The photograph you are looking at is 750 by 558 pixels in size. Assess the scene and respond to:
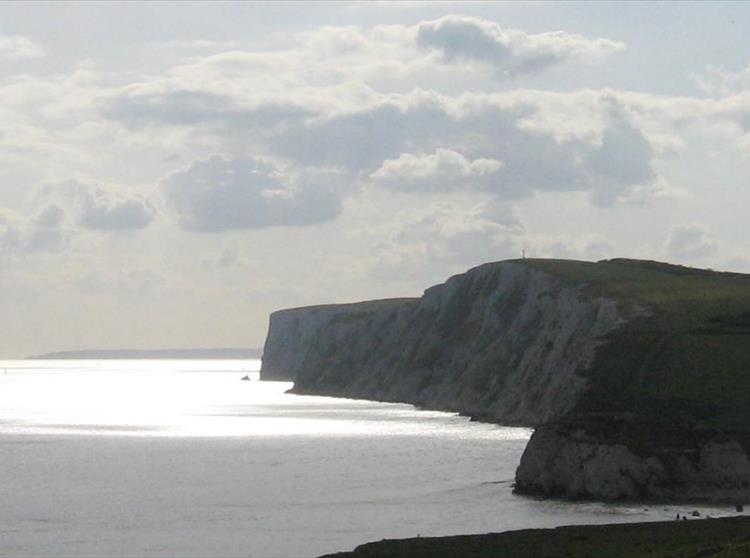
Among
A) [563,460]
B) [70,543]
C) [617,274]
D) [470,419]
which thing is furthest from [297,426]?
[70,543]

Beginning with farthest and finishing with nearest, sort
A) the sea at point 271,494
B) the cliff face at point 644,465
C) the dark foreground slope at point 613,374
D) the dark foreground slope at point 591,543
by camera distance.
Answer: the dark foreground slope at point 613,374, the cliff face at point 644,465, the sea at point 271,494, the dark foreground slope at point 591,543

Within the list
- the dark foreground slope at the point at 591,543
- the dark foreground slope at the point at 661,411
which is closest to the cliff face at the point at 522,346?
the dark foreground slope at the point at 661,411

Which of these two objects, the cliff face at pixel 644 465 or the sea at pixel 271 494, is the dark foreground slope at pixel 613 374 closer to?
the cliff face at pixel 644 465

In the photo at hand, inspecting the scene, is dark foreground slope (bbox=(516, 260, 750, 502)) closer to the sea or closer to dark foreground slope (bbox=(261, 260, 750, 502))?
dark foreground slope (bbox=(261, 260, 750, 502))

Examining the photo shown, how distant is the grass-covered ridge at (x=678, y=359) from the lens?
362ft

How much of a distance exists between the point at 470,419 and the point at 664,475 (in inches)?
3268

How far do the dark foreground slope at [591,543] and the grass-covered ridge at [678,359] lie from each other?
24.4m

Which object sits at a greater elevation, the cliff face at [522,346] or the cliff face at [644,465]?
the cliff face at [522,346]

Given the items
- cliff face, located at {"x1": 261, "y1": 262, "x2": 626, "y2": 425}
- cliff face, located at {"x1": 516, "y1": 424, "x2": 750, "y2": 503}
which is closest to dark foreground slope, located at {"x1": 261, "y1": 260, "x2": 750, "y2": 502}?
cliff face, located at {"x1": 516, "y1": 424, "x2": 750, "y2": 503}

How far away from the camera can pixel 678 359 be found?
4788 inches

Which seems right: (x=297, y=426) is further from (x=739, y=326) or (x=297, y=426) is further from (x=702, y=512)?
(x=702, y=512)

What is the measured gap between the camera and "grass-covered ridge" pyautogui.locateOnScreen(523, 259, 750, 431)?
362ft

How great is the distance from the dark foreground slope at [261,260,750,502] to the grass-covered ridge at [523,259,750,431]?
0.15 meters

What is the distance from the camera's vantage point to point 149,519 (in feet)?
293
